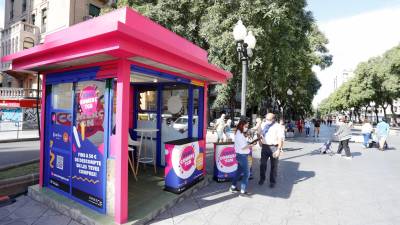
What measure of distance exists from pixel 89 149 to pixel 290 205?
3.97 meters

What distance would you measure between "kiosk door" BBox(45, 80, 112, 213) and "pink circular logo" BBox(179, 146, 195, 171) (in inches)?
63.2

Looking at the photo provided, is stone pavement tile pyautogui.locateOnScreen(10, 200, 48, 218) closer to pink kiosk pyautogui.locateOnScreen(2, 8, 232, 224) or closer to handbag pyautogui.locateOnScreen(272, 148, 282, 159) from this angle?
pink kiosk pyautogui.locateOnScreen(2, 8, 232, 224)

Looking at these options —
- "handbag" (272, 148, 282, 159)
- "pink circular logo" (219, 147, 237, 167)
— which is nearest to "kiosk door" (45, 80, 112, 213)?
"pink circular logo" (219, 147, 237, 167)

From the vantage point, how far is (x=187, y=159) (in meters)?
5.48

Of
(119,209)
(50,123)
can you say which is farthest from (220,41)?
(119,209)

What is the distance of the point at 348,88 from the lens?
4709cm

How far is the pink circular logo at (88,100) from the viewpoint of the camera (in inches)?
176

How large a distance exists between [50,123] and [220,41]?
937 centimetres

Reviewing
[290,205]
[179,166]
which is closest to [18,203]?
[179,166]

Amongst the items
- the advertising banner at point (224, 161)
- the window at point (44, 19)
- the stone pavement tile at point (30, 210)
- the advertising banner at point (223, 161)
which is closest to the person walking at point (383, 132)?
the advertising banner at point (224, 161)

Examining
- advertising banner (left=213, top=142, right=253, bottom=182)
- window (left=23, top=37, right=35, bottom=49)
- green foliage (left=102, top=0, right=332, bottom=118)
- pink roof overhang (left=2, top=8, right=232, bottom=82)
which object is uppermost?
window (left=23, top=37, right=35, bottom=49)

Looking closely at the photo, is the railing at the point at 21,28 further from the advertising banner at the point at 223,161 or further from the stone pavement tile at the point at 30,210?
the advertising banner at the point at 223,161

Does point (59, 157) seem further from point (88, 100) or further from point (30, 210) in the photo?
point (88, 100)

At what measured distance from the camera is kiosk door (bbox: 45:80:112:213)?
4.30m
